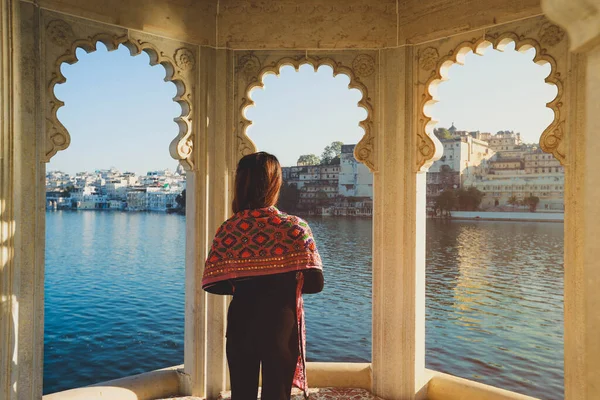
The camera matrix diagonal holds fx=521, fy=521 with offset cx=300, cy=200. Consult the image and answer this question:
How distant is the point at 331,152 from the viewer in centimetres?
4900

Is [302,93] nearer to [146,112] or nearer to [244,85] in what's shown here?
[146,112]

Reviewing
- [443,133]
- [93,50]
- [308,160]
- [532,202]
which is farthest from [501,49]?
[308,160]

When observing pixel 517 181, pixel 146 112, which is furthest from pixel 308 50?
pixel 146 112

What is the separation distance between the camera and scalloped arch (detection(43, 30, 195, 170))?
2.60 meters

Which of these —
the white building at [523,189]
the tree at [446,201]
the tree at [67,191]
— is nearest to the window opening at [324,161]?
the tree at [446,201]

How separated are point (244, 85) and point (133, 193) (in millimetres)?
67933

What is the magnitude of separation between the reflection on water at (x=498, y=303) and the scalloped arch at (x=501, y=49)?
52.9 feet

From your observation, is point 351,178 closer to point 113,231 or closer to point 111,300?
point 111,300

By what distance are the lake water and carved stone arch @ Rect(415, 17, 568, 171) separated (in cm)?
1486

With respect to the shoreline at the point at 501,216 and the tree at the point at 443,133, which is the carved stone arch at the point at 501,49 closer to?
the shoreline at the point at 501,216

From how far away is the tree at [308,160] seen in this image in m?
Answer: 50.3

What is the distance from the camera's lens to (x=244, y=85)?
318cm

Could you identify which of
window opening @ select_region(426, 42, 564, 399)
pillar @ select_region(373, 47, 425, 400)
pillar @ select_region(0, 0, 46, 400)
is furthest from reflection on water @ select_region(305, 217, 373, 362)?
pillar @ select_region(0, 0, 46, 400)

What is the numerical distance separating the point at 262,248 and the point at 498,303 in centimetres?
3128
